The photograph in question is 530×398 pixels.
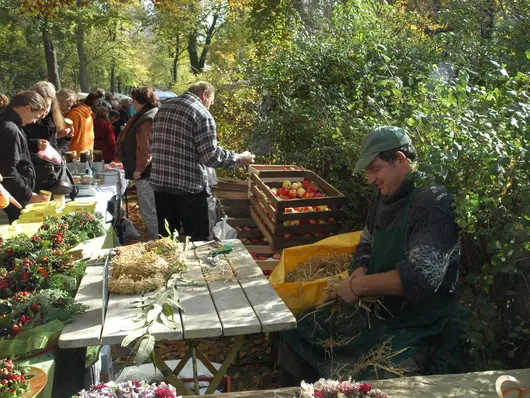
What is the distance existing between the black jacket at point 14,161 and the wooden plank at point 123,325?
2.51m

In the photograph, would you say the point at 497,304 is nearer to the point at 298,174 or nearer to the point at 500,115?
the point at 500,115

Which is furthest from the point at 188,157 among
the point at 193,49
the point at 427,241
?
the point at 193,49

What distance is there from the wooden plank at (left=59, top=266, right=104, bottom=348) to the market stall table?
0.05 metres

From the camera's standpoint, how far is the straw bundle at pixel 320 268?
13.0ft

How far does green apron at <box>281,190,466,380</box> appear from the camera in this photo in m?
3.10

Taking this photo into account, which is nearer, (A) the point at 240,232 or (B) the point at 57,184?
(B) the point at 57,184

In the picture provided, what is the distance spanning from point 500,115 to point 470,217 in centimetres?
62

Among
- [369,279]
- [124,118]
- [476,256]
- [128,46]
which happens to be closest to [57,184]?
[369,279]

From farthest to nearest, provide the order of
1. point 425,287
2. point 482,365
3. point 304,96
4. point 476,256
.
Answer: point 304,96
point 476,256
point 482,365
point 425,287

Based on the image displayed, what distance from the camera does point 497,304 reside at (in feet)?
10.8

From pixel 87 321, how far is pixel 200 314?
54 centimetres

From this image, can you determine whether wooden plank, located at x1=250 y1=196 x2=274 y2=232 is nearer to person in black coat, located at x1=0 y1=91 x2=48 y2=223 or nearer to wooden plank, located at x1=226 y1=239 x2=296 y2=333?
wooden plank, located at x1=226 y1=239 x2=296 y2=333

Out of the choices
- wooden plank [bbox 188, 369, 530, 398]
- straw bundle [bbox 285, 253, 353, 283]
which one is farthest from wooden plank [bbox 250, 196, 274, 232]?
wooden plank [bbox 188, 369, 530, 398]

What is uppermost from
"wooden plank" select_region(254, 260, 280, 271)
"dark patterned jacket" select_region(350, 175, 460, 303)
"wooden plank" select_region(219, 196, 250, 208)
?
"dark patterned jacket" select_region(350, 175, 460, 303)
